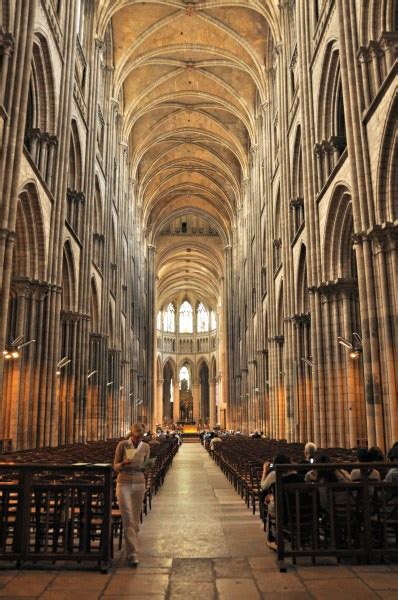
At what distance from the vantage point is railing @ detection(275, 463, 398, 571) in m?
6.12

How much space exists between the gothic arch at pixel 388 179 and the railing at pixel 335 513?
900cm

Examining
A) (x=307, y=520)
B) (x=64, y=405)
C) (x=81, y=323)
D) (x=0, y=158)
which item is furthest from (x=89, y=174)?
(x=307, y=520)

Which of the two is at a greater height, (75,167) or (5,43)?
(75,167)

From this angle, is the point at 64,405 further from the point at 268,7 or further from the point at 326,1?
the point at 268,7

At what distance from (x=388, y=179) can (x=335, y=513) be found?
10.2m

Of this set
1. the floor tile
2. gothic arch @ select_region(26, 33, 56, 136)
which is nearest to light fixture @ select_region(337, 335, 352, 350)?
gothic arch @ select_region(26, 33, 56, 136)

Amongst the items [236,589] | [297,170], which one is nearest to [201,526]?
[236,589]

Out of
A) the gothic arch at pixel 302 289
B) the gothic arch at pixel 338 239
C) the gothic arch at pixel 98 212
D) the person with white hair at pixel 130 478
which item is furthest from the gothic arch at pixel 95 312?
the person with white hair at pixel 130 478

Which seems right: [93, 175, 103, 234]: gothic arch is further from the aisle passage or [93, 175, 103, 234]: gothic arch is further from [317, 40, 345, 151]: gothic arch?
the aisle passage

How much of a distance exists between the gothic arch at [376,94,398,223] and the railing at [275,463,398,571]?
8996 mm

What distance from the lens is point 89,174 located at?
2644 cm

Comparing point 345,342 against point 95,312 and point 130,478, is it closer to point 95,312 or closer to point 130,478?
point 130,478

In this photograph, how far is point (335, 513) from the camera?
6.32 meters

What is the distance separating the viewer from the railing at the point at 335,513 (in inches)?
241
